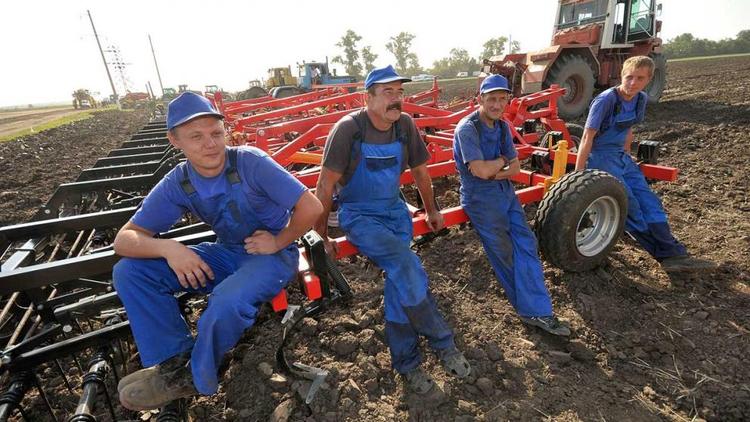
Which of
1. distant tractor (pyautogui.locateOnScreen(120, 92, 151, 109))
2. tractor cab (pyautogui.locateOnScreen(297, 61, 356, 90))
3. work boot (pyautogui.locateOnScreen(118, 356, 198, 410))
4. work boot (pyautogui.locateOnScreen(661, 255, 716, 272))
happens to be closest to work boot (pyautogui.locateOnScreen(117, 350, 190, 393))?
work boot (pyautogui.locateOnScreen(118, 356, 198, 410))

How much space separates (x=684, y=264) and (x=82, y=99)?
2143 inches

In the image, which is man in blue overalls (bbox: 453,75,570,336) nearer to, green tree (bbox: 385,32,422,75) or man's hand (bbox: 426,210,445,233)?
man's hand (bbox: 426,210,445,233)

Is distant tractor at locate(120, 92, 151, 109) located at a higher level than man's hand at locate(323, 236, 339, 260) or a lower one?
higher

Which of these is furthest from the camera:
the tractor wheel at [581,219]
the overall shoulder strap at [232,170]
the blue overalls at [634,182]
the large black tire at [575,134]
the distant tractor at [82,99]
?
the distant tractor at [82,99]

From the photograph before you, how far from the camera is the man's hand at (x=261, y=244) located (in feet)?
6.40

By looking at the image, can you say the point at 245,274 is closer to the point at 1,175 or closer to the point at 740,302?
the point at 740,302

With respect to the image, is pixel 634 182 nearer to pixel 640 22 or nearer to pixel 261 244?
pixel 261 244

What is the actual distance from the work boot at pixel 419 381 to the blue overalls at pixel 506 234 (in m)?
0.88

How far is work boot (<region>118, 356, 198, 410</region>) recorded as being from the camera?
1.80m

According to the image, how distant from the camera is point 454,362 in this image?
2.33 m

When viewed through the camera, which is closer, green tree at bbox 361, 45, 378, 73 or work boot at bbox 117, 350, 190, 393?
work boot at bbox 117, 350, 190, 393

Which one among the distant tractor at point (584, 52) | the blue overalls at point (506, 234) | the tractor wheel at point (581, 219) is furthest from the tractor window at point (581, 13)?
the blue overalls at point (506, 234)

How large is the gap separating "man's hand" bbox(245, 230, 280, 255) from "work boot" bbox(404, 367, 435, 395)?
1.09 metres

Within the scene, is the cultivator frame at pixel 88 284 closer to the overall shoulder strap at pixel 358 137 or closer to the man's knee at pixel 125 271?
the man's knee at pixel 125 271
